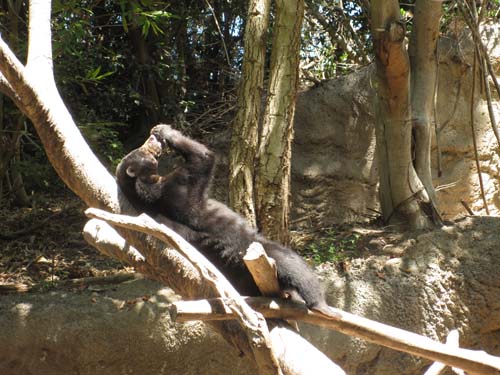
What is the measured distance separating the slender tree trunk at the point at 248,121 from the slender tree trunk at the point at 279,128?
0.10 metres

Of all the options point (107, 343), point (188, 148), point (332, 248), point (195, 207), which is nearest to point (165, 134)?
point (188, 148)

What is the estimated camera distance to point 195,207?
462 centimetres

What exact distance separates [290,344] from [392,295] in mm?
2864

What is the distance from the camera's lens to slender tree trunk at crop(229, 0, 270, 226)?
529 cm

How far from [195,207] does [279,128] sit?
121 centimetres

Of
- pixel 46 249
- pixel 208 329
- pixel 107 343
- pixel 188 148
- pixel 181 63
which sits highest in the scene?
pixel 181 63

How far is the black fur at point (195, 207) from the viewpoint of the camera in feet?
14.1

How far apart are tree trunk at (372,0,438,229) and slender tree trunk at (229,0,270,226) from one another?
1338 mm

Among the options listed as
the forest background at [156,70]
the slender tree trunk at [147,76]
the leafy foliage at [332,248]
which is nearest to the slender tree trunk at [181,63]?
the forest background at [156,70]

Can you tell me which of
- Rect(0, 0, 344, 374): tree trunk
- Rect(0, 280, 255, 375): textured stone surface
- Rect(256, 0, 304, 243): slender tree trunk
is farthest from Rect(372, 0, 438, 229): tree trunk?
Rect(0, 0, 344, 374): tree trunk

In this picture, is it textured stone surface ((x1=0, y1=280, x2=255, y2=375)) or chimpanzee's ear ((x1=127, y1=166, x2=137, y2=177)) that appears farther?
textured stone surface ((x1=0, y1=280, x2=255, y2=375))

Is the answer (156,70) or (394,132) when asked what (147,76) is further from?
(394,132)

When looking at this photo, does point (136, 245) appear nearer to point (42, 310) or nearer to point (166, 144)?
point (166, 144)

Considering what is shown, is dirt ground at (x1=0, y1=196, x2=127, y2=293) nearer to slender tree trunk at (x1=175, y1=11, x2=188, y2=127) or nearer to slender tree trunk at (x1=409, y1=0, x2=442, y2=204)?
slender tree trunk at (x1=175, y1=11, x2=188, y2=127)
